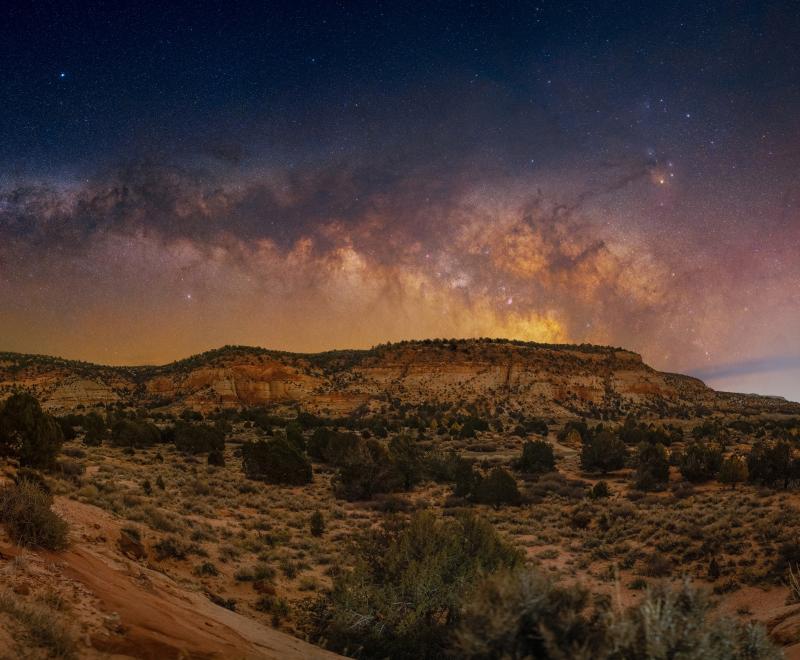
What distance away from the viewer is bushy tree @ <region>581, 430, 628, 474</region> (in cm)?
3228

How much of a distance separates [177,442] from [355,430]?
821 inches

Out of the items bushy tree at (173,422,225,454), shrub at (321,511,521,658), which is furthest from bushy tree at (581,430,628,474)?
bushy tree at (173,422,225,454)

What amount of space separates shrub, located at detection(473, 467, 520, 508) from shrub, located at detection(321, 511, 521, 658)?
13.8m

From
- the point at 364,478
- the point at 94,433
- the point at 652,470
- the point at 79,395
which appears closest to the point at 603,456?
the point at 652,470

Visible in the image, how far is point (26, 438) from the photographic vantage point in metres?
16.4

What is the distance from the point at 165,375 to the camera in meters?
82.6

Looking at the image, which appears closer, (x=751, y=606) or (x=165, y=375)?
(x=751, y=606)

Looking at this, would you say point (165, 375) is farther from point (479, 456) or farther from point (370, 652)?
point (370, 652)

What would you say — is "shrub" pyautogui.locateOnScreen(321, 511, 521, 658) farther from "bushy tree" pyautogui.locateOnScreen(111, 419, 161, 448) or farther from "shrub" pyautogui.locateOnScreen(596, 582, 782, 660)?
"bushy tree" pyautogui.locateOnScreen(111, 419, 161, 448)

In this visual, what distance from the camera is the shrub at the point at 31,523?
8289 millimetres

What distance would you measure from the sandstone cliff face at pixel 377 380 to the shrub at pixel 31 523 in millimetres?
60213

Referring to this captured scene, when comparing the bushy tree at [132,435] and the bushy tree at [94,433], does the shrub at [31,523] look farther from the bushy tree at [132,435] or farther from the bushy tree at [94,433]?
the bushy tree at [132,435]

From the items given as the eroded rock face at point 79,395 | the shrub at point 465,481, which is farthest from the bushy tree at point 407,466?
the eroded rock face at point 79,395

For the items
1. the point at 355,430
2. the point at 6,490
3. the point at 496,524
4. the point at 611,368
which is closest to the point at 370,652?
the point at 6,490
